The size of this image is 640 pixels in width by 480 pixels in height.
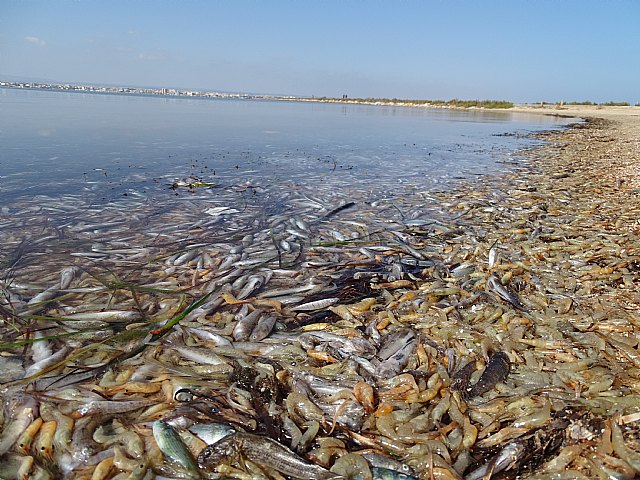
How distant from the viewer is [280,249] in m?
5.39

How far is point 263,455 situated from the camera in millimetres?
2221

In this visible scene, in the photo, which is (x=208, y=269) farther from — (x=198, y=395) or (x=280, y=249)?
(x=198, y=395)

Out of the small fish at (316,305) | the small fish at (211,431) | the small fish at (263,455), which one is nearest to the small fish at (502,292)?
the small fish at (316,305)

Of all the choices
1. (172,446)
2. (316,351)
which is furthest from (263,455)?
(316,351)

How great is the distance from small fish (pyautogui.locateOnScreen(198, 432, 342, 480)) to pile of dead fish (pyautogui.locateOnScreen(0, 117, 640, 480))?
1 centimetres

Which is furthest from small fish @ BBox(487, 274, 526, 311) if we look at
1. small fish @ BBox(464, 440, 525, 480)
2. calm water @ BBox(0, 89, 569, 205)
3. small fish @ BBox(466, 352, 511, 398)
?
calm water @ BBox(0, 89, 569, 205)

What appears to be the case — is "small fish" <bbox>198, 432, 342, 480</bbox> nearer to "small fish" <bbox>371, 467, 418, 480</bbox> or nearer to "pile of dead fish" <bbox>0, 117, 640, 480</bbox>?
"pile of dead fish" <bbox>0, 117, 640, 480</bbox>

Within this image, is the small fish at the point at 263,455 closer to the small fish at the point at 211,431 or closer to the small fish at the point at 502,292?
the small fish at the point at 211,431

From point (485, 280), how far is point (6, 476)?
4.24 metres

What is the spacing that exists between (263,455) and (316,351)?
109 cm

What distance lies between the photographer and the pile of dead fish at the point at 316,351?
7.43ft

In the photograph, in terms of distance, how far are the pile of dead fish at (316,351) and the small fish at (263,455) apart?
0.01 meters

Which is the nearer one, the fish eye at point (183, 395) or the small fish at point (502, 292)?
the fish eye at point (183, 395)

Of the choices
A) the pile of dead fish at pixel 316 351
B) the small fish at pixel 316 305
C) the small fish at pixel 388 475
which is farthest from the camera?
the small fish at pixel 316 305
